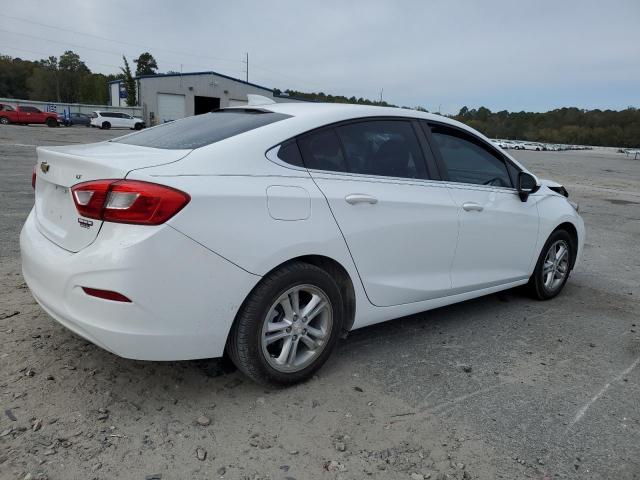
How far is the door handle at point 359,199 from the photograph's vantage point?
3061 mm

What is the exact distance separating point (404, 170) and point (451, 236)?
0.59 metres

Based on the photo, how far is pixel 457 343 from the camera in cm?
382

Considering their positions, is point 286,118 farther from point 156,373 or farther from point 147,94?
point 147,94

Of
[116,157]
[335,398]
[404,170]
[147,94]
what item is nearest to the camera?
[116,157]

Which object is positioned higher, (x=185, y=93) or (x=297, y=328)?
(x=185, y=93)

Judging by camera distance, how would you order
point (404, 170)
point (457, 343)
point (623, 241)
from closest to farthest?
point (404, 170)
point (457, 343)
point (623, 241)

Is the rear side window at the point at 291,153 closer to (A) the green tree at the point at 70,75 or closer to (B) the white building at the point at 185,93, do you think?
(B) the white building at the point at 185,93

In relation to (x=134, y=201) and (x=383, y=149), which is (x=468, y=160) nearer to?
(x=383, y=149)

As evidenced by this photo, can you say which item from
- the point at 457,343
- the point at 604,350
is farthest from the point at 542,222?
the point at 457,343

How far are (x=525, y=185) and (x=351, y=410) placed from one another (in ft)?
8.43

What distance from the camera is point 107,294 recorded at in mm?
2406

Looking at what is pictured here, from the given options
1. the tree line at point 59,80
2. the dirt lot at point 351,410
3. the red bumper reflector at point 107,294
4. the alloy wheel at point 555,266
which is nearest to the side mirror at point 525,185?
the alloy wheel at point 555,266

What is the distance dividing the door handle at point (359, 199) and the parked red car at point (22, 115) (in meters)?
44.1

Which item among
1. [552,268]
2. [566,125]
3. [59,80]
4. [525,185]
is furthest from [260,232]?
[566,125]
